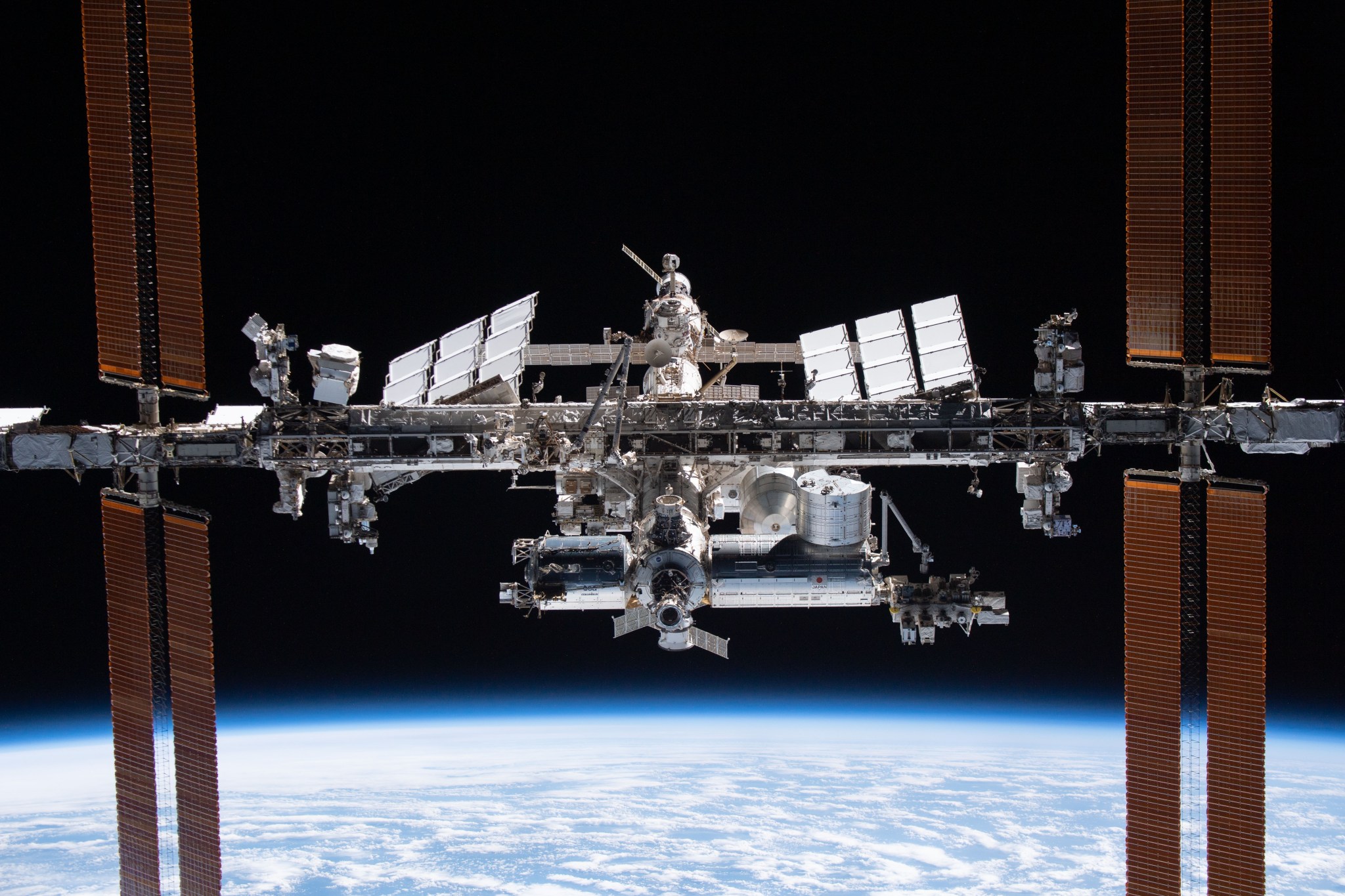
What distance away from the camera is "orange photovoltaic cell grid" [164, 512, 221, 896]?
827 cm

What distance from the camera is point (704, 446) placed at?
770 cm

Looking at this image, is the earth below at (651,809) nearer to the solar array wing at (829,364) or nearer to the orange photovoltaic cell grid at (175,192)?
the solar array wing at (829,364)

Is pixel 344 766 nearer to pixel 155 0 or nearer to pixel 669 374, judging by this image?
pixel 669 374

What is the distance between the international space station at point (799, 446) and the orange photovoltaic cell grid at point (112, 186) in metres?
0.02

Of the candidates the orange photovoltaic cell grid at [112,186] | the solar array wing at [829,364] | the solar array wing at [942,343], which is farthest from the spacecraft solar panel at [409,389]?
the solar array wing at [942,343]

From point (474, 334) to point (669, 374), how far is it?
1.83 m

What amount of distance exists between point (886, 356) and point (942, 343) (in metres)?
0.52

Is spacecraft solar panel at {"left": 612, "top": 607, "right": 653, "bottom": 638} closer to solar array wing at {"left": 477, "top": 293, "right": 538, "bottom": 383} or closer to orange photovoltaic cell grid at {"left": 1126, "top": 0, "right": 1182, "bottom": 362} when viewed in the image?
solar array wing at {"left": 477, "top": 293, "right": 538, "bottom": 383}

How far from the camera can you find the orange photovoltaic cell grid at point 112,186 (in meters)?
7.43

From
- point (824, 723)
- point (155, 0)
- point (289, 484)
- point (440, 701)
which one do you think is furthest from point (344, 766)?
point (155, 0)

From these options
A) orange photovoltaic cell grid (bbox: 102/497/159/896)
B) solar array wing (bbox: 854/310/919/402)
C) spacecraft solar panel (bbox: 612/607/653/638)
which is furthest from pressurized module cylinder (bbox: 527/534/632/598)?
orange photovoltaic cell grid (bbox: 102/497/159/896)

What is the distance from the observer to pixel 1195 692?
7.82 meters

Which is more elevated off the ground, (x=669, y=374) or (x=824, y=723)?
(x=669, y=374)

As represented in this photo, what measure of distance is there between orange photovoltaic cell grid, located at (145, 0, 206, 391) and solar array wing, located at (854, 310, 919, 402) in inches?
219
